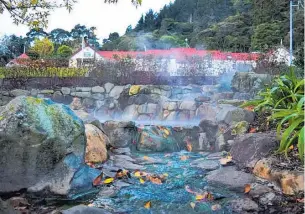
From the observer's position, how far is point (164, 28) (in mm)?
39625

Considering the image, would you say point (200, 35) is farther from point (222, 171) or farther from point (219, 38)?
point (222, 171)

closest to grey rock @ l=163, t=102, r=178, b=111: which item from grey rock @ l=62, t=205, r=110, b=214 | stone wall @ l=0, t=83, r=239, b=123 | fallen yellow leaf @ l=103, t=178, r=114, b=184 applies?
stone wall @ l=0, t=83, r=239, b=123

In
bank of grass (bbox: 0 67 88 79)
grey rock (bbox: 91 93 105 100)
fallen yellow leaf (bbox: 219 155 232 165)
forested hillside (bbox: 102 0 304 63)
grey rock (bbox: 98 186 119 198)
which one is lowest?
grey rock (bbox: 98 186 119 198)

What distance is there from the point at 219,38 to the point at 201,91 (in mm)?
18984

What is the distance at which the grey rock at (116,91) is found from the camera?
9.39 m

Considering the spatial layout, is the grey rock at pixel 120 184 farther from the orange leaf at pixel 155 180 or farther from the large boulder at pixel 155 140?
the large boulder at pixel 155 140

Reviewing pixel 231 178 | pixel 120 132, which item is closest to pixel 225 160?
pixel 231 178

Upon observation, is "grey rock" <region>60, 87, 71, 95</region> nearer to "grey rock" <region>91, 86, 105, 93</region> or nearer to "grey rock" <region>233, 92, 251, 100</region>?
"grey rock" <region>91, 86, 105, 93</region>

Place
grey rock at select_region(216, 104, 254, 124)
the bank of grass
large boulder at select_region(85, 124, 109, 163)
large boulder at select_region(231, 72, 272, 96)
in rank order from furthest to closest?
the bank of grass < large boulder at select_region(231, 72, 272, 96) < grey rock at select_region(216, 104, 254, 124) < large boulder at select_region(85, 124, 109, 163)

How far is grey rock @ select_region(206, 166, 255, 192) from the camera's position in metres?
3.36

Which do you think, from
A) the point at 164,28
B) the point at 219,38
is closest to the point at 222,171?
the point at 219,38

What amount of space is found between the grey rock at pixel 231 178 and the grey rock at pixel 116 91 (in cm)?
585


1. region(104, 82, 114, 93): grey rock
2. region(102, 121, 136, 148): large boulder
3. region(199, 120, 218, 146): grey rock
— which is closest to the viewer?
region(102, 121, 136, 148): large boulder

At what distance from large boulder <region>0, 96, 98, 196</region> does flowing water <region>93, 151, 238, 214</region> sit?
1.22 ft
